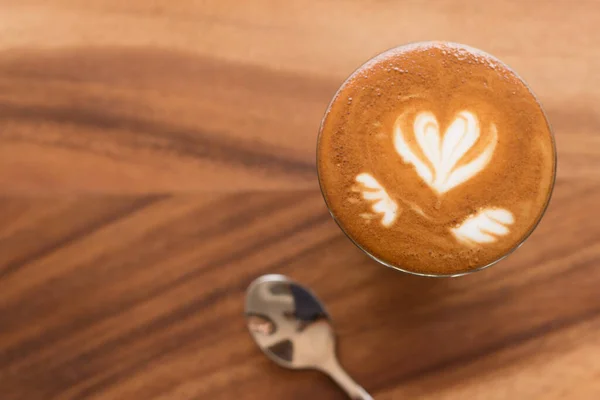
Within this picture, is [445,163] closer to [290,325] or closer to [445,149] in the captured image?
[445,149]

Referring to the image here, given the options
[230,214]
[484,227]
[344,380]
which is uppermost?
[484,227]

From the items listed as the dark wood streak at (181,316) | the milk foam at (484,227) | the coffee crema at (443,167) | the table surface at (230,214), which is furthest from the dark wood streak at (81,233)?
the milk foam at (484,227)

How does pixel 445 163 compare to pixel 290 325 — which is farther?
pixel 290 325

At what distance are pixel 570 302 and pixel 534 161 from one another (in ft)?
0.88

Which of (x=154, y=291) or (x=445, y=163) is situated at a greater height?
(x=445, y=163)

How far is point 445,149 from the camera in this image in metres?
0.71

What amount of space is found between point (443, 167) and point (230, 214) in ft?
1.09

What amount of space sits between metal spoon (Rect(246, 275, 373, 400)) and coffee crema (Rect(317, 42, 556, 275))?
0.17 m

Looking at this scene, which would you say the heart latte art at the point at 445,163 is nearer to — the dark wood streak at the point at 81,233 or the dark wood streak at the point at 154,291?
the dark wood streak at the point at 154,291

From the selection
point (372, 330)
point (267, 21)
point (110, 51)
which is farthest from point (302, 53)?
point (372, 330)

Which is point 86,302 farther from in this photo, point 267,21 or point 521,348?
point 521,348

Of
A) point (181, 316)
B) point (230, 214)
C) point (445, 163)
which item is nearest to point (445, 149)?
point (445, 163)

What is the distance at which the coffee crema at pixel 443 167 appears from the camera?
0.70 metres

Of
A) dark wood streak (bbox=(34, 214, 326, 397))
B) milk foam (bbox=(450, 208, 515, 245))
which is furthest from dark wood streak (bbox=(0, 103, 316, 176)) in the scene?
milk foam (bbox=(450, 208, 515, 245))
